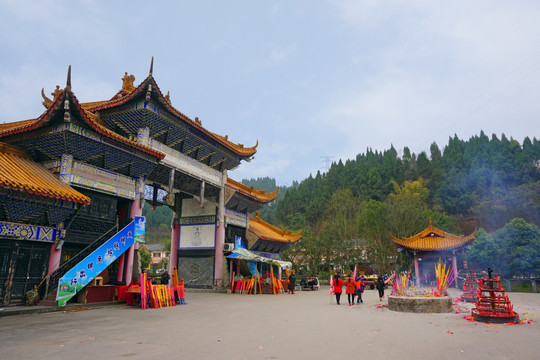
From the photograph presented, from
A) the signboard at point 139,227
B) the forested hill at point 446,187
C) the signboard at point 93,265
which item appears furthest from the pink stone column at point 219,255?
the forested hill at point 446,187

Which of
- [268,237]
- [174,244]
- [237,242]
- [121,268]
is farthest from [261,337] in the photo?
[268,237]

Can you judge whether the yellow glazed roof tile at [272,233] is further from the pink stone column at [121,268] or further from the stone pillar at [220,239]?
the pink stone column at [121,268]

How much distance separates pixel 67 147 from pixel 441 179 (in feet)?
207

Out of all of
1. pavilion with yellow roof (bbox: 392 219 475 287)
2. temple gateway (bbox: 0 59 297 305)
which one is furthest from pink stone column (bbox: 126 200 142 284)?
pavilion with yellow roof (bbox: 392 219 475 287)

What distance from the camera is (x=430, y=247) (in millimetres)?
27234

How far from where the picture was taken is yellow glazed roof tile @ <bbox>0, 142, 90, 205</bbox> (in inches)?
379

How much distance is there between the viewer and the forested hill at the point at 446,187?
152 ft

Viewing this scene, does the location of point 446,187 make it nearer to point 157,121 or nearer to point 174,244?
point 174,244

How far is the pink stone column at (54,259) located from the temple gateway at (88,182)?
0.10 feet

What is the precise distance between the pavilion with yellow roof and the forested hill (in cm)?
946

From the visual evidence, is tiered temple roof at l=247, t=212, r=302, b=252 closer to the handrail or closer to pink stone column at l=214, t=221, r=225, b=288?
pink stone column at l=214, t=221, r=225, b=288

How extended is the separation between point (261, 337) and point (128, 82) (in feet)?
49.5

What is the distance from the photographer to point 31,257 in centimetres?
1109

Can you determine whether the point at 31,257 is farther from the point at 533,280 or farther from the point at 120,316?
the point at 533,280
